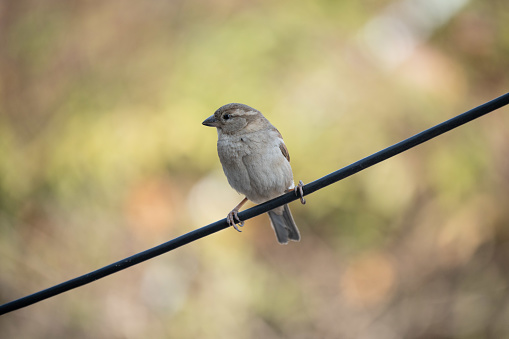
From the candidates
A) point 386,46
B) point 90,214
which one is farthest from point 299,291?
point 386,46

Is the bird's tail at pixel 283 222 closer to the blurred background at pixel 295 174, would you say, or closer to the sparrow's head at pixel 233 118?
the sparrow's head at pixel 233 118

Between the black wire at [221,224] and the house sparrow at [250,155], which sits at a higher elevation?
the house sparrow at [250,155]

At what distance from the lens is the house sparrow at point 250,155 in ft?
11.2

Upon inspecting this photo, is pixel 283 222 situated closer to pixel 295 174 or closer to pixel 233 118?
pixel 233 118

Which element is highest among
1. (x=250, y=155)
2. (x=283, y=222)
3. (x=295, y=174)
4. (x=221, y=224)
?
(x=295, y=174)

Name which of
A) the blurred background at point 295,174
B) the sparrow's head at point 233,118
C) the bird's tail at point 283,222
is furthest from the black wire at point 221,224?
the blurred background at point 295,174

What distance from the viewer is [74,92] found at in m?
6.39

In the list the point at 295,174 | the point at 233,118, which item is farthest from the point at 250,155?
the point at 295,174

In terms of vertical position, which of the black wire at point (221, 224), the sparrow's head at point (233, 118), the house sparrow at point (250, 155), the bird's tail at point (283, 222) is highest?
the sparrow's head at point (233, 118)

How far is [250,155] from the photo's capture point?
3422 millimetres

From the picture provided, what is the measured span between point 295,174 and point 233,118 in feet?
8.07

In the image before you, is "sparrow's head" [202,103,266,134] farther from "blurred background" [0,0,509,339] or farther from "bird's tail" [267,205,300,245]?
"blurred background" [0,0,509,339]

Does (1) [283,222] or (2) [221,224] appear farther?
(1) [283,222]

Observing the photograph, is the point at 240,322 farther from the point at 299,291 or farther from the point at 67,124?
the point at 67,124
